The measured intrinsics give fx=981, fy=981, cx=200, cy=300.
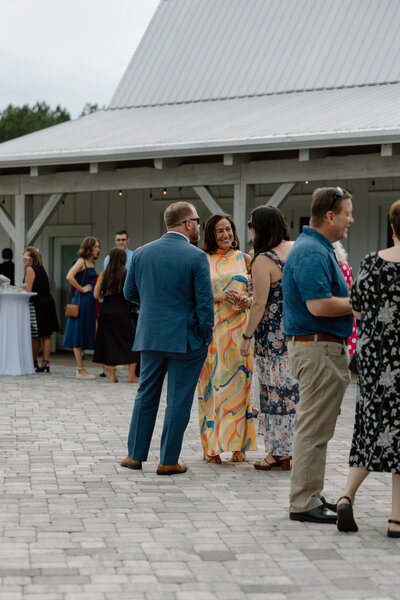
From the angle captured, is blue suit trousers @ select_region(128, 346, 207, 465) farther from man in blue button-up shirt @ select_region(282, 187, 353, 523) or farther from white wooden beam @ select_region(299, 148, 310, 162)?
white wooden beam @ select_region(299, 148, 310, 162)

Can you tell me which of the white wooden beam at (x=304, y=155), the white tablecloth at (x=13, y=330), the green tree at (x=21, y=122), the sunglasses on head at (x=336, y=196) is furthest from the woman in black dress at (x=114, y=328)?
the green tree at (x=21, y=122)

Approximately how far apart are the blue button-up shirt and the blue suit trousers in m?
1.25

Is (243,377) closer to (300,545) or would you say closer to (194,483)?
(194,483)

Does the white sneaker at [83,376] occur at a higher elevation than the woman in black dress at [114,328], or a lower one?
lower

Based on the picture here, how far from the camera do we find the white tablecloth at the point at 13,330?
40.3 feet

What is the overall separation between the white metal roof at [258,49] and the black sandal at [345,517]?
11.2m

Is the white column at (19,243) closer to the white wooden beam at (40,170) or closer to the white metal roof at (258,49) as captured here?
the white wooden beam at (40,170)

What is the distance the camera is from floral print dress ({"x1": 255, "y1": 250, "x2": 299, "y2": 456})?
21.1ft

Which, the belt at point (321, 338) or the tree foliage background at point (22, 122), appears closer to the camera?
the belt at point (321, 338)

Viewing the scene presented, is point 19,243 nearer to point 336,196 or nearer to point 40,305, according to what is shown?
point 40,305

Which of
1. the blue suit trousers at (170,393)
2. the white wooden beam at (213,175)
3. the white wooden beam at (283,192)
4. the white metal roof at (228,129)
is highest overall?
the white metal roof at (228,129)

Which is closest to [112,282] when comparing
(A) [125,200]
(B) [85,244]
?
(B) [85,244]

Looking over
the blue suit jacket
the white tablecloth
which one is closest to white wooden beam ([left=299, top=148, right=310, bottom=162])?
the white tablecloth

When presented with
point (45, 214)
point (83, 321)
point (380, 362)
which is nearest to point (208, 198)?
point (83, 321)
